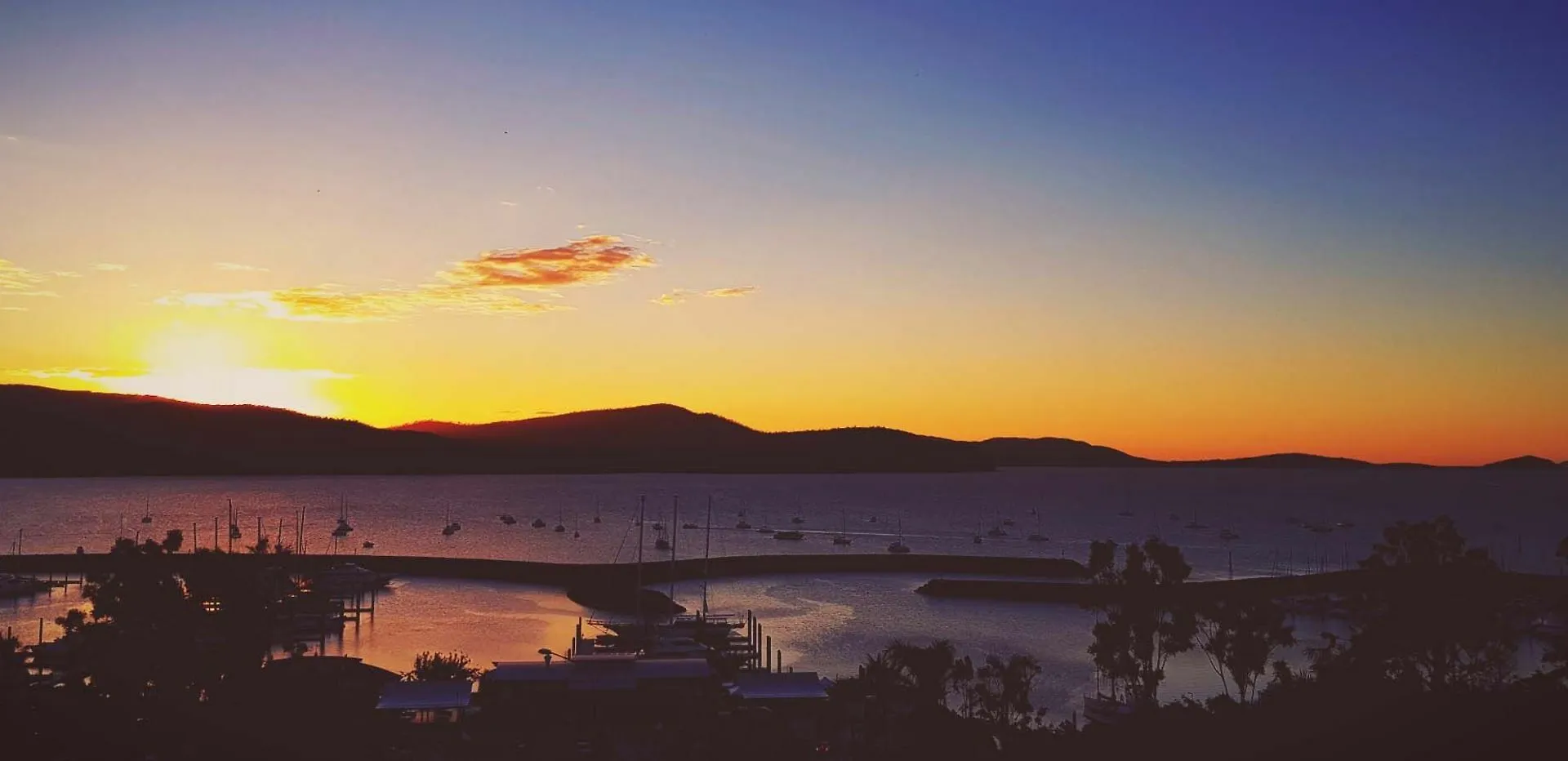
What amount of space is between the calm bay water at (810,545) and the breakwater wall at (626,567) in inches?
79.6

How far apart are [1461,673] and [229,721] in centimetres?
3245

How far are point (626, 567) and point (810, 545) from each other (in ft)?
134

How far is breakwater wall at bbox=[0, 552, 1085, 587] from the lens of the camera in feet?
240

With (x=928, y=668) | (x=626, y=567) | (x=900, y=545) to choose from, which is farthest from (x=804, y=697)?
(x=900, y=545)

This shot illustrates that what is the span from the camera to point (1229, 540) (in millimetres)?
119750

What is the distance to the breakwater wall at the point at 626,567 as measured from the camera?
73000 millimetres

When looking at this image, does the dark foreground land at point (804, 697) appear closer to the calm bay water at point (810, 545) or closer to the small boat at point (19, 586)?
the calm bay water at point (810, 545)

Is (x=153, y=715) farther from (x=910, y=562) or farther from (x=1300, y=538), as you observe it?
(x=1300, y=538)

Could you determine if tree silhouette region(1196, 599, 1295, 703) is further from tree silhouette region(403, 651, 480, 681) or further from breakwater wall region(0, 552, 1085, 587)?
breakwater wall region(0, 552, 1085, 587)

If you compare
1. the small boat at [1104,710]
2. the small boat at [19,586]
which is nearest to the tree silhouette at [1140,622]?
the small boat at [1104,710]

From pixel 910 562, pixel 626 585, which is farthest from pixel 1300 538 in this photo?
pixel 626 585

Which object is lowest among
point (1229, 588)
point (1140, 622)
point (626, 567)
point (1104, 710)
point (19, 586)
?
point (1104, 710)

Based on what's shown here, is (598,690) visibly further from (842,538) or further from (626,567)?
(842,538)

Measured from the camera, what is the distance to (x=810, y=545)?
112188 millimetres
